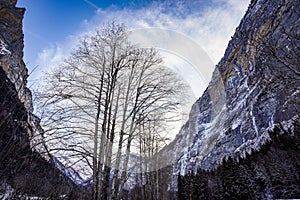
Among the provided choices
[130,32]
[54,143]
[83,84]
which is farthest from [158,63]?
[54,143]

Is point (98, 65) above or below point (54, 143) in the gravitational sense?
above

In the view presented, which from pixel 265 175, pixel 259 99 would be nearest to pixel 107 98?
pixel 265 175

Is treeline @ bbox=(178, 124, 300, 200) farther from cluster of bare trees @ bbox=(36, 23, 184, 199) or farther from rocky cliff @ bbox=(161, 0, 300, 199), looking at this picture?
cluster of bare trees @ bbox=(36, 23, 184, 199)

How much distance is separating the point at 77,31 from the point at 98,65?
1.17 m

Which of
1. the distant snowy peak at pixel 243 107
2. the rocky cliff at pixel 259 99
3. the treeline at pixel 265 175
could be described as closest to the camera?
the rocky cliff at pixel 259 99

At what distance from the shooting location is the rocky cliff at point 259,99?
4071 mm

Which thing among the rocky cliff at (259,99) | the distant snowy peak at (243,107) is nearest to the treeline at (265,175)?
the rocky cliff at (259,99)

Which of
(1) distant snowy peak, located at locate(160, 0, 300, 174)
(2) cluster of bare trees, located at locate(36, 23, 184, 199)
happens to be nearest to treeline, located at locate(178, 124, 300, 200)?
(1) distant snowy peak, located at locate(160, 0, 300, 174)

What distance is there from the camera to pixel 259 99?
43062 millimetres

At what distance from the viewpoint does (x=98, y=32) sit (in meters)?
5.47

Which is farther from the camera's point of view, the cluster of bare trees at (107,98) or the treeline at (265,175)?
the treeline at (265,175)

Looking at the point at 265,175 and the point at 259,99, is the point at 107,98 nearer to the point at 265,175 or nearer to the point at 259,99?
the point at 265,175

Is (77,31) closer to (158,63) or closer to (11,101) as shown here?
(158,63)

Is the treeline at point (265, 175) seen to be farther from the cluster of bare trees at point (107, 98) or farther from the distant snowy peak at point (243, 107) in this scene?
the cluster of bare trees at point (107, 98)
